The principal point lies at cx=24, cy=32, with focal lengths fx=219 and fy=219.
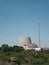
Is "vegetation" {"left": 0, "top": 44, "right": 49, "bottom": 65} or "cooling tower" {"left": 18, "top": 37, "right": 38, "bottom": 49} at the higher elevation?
"cooling tower" {"left": 18, "top": 37, "right": 38, "bottom": 49}

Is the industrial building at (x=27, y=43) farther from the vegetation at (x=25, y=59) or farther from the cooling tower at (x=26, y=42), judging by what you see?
the vegetation at (x=25, y=59)

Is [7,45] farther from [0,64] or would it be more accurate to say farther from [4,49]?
[0,64]

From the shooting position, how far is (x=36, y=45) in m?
83.8

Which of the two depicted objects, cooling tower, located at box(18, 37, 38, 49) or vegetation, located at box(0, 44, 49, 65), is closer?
vegetation, located at box(0, 44, 49, 65)

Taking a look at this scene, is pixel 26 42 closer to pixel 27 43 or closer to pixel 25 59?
pixel 27 43

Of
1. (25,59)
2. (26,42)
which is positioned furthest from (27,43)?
(25,59)

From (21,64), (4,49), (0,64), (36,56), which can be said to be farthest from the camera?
(4,49)

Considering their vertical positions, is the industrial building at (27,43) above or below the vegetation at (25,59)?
above

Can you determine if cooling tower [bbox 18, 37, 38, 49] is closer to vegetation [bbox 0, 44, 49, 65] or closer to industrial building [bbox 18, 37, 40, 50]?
industrial building [bbox 18, 37, 40, 50]

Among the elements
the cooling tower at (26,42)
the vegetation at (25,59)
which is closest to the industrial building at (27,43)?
the cooling tower at (26,42)

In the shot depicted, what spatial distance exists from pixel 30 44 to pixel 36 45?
265 centimetres

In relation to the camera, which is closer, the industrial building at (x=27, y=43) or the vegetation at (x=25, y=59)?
the vegetation at (x=25, y=59)

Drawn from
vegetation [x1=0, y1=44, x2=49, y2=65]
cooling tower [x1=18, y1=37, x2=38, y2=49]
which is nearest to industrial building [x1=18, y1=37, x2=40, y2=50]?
cooling tower [x1=18, y1=37, x2=38, y2=49]

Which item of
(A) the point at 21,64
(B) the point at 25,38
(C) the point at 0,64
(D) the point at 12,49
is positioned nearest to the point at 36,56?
(A) the point at 21,64
